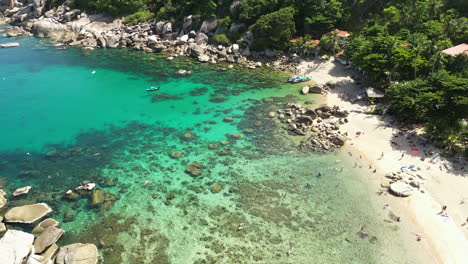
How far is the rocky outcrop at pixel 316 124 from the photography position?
45219mm

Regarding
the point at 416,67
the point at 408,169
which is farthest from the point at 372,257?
the point at 416,67

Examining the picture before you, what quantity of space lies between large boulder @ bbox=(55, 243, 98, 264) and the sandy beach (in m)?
32.4

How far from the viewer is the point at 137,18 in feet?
337

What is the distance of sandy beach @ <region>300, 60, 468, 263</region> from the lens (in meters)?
29.5

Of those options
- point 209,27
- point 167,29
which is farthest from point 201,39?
point 167,29

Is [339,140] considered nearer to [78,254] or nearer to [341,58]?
[341,58]

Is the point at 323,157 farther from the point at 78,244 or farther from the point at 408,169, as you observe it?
the point at 78,244

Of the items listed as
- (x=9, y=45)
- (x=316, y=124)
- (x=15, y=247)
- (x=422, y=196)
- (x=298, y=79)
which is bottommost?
(x=15, y=247)

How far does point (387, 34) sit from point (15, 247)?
244ft

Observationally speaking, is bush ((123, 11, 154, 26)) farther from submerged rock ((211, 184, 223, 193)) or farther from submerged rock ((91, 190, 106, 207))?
submerged rock ((211, 184, 223, 193))

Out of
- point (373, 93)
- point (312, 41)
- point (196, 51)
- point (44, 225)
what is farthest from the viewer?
point (196, 51)

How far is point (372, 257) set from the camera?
2856cm

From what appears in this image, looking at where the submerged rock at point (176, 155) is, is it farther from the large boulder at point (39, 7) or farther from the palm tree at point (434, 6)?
the large boulder at point (39, 7)

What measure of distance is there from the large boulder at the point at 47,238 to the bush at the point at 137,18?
88.5 metres
